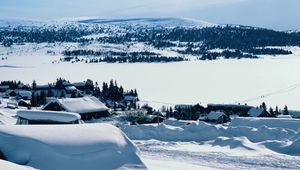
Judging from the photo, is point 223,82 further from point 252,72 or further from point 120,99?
point 120,99

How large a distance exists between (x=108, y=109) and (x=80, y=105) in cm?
413

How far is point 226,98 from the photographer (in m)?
72.2

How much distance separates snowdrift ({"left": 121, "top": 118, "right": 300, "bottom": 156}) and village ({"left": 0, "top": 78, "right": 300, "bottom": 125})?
441 centimetres

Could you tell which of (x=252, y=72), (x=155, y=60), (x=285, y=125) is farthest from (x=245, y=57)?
(x=285, y=125)

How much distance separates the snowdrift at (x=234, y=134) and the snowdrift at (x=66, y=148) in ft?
31.4

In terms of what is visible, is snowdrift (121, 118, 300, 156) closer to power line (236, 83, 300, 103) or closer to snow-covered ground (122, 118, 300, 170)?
snow-covered ground (122, 118, 300, 170)

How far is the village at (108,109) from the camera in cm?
3984

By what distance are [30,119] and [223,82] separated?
75.0m

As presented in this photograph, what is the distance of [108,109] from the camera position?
45.1 metres

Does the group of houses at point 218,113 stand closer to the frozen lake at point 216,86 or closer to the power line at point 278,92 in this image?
the frozen lake at point 216,86

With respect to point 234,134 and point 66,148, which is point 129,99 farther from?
point 66,148

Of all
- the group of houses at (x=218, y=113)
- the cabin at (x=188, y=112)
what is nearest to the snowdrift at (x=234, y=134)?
the group of houses at (x=218, y=113)

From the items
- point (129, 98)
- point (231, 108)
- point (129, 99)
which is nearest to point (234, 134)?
point (231, 108)

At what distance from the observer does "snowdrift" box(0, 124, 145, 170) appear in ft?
39.5
